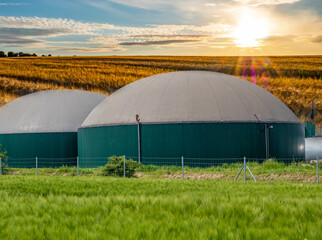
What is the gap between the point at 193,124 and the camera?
2953 centimetres

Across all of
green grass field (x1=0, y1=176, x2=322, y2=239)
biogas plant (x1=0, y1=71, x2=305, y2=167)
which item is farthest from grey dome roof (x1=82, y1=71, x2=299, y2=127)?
green grass field (x1=0, y1=176, x2=322, y2=239)

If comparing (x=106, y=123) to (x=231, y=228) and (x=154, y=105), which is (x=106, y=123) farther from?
(x=231, y=228)

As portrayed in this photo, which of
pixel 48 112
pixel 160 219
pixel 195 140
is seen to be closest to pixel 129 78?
pixel 48 112

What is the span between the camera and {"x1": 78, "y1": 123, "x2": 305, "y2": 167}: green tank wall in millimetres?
29609

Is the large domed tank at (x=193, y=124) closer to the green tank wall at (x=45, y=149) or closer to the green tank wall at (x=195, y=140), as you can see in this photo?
the green tank wall at (x=195, y=140)

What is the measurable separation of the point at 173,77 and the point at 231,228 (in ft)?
88.5

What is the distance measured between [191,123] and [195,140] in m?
0.99

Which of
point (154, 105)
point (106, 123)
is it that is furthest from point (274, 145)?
point (106, 123)

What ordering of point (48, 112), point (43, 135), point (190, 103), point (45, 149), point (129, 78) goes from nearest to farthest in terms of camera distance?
point (190, 103), point (43, 135), point (45, 149), point (48, 112), point (129, 78)

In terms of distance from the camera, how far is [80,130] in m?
35.0

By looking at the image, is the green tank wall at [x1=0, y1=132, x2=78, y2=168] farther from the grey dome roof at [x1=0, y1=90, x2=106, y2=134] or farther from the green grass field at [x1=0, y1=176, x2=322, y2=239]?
the green grass field at [x1=0, y1=176, x2=322, y2=239]

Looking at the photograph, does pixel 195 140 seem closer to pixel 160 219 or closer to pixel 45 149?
pixel 45 149

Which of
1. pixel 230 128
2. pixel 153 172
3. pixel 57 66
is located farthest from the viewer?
pixel 57 66

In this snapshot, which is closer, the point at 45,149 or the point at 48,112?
the point at 45,149
